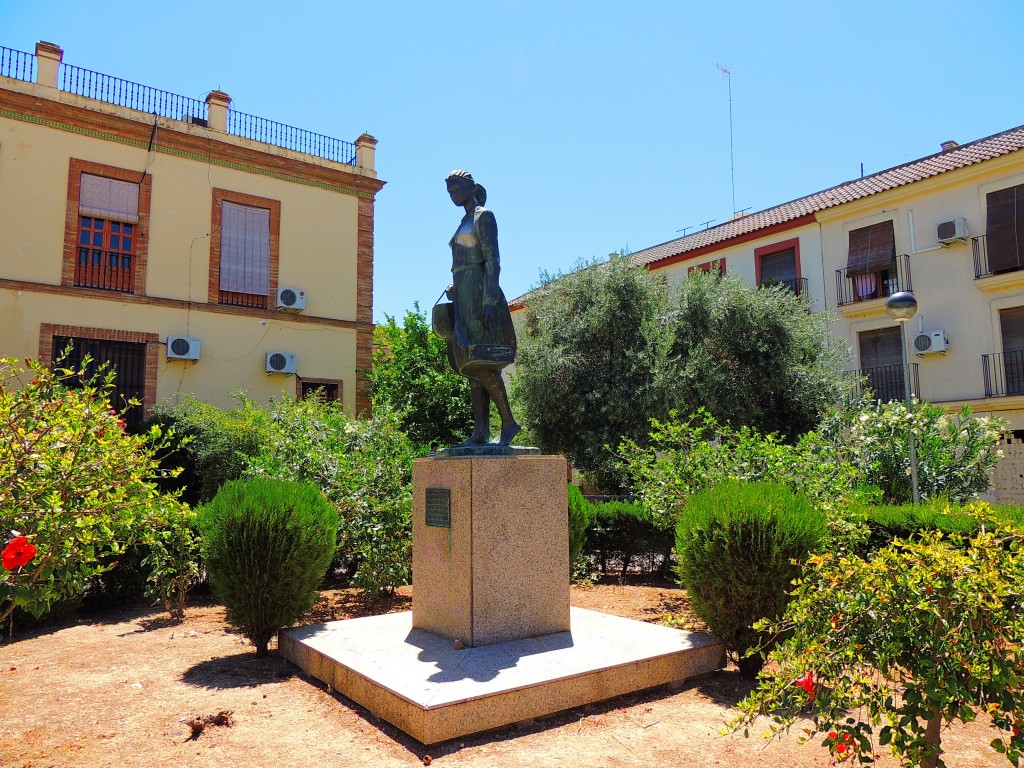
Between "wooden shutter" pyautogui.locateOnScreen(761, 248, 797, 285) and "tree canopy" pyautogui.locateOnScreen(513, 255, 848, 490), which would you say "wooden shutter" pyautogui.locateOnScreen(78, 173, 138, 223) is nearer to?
"tree canopy" pyautogui.locateOnScreen(513, 255, 848, 490)

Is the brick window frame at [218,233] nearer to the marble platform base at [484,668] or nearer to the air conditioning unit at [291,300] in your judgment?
the air conditioning unit at [291,300]

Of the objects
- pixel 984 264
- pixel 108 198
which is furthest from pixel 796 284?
pixel 108 198

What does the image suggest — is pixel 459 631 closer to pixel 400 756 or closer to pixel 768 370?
pixel 400 756

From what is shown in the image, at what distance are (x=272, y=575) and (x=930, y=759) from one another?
432 cm

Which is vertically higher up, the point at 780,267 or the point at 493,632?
the point at 780,267

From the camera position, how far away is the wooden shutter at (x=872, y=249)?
58.1 feet

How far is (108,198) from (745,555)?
1539 centimetres

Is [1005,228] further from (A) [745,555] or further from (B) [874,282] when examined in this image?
(A) [745,555]

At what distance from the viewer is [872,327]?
17891 millimetres

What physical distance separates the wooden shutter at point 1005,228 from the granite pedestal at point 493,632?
49.6 ft

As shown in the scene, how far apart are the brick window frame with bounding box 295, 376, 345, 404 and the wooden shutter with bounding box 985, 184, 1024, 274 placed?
15.5 meters

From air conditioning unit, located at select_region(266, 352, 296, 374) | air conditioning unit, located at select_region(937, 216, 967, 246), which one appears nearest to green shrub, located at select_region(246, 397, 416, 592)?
air conditioning unit, located at select_region(266, 352, 296, 374)

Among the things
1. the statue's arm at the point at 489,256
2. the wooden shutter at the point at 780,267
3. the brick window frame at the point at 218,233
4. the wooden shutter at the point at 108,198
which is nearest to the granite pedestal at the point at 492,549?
the statue's arm at the point at 489,256

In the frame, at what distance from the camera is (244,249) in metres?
16.6
